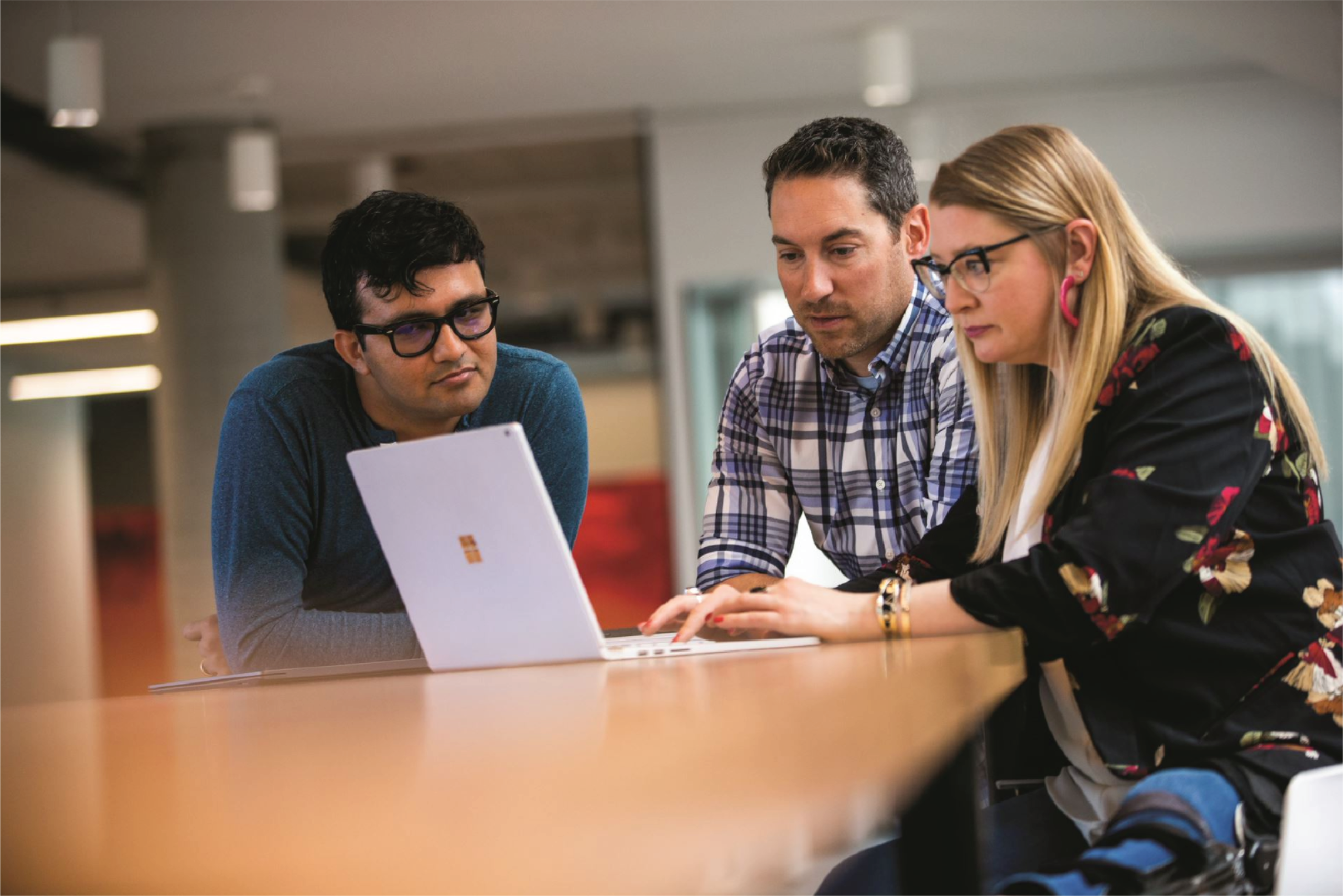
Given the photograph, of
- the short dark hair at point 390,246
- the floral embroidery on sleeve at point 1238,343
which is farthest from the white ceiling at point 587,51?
the floral embroidery on sleeve at point 1238,343

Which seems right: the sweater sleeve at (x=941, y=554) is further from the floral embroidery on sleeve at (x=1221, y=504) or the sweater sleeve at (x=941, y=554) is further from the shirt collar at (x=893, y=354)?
the floral embroidery on sleeve at (x=1221, y=504)

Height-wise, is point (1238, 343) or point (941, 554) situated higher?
point (1238, 343)

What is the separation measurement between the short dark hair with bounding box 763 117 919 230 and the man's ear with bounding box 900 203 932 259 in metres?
0.01

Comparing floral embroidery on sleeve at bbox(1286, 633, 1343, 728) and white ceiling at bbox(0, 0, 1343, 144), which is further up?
white ceiling at bbox(0, 0, 1343, 144)

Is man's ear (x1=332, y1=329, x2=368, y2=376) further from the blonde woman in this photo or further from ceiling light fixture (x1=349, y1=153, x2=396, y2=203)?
ceiling light fixture (x1=349, y1=153, x2=396, y2=203)

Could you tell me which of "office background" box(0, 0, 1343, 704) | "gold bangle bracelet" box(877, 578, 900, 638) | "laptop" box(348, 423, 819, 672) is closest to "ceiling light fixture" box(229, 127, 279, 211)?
"office background" box(0, 0, 1343, 704)

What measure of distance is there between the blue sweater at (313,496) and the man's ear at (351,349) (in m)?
0.06

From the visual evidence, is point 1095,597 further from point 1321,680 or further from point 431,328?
point 431,328

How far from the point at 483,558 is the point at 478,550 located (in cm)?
1

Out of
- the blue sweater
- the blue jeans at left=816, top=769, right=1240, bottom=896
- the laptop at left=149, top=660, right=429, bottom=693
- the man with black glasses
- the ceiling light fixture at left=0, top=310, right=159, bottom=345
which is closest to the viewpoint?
the blue jeans at left=816, top=769, right=1240, bottom=896

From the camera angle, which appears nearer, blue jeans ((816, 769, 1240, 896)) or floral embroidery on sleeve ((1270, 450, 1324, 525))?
blue jeans ((816, 769, 1240, 896))

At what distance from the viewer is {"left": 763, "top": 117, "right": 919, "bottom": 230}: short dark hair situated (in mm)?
2197

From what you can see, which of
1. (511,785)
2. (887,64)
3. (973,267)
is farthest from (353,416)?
(887,64)

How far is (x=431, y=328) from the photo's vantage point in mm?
2143
